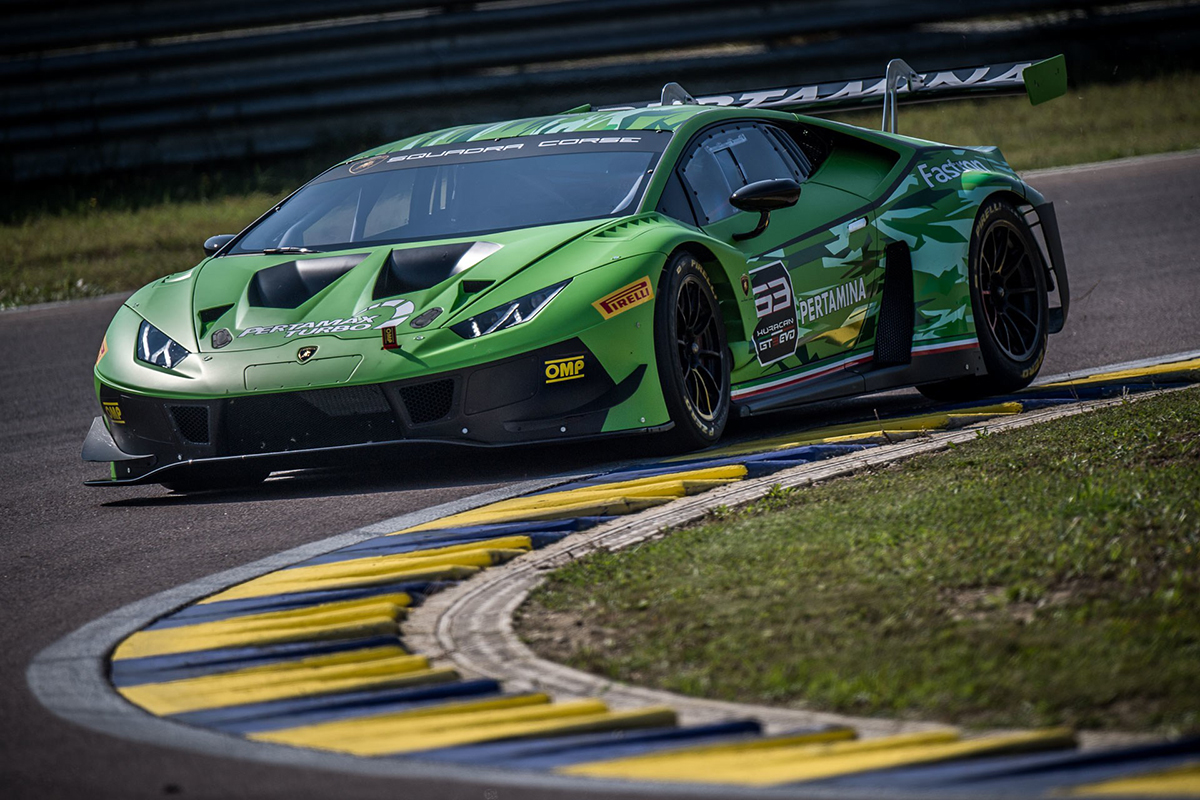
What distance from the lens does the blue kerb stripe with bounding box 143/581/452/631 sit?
4.42 metres

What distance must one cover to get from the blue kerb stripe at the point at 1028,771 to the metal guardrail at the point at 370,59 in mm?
13047

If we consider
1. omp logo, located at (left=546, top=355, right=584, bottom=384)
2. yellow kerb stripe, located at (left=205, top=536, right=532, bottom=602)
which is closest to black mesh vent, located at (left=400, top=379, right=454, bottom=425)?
omp logo, located at (left=546, top=355, right=584, bottom=384)

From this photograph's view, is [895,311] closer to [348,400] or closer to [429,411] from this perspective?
[429,411]

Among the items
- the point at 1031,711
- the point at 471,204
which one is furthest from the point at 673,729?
the point at 471,204

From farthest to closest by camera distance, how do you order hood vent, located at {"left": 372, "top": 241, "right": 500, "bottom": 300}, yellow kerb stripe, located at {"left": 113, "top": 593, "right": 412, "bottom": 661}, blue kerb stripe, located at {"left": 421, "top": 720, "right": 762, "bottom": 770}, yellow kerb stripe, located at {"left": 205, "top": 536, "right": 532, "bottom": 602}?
hood vent, located at {"left": 372, "top": 241, "right": 500, "bottom": 300} → yellow kerb stripe, located at {"left": 205, "top": 536, "right": 532, "bottom": 602} → yellow kerb stripe, located at {"left": 113, "top": 593, "right": 412, "bottom": 661} → blue kerb stripe, located at {"left": 421, "top": 720, "right": 762, "bottom": 770}

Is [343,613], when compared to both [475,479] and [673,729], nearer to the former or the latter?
[673,729]

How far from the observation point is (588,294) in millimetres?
5930

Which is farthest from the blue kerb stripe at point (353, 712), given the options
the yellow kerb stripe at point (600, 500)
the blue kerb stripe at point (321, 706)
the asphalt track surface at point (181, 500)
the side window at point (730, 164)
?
the side window at point (730, 164)

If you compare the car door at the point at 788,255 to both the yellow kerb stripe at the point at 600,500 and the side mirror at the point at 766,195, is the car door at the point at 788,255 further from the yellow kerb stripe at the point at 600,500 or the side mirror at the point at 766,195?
the yellow kerb stripe at the point at 600,500

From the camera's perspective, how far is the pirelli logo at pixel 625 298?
591 cm

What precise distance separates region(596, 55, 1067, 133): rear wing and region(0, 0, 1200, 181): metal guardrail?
7.06m

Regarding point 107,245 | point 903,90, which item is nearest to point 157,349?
point 903,90

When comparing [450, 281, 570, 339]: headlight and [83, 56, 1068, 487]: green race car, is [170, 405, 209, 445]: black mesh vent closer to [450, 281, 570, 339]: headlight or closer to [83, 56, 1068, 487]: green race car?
[83, 56, 1068, 487]: green race car

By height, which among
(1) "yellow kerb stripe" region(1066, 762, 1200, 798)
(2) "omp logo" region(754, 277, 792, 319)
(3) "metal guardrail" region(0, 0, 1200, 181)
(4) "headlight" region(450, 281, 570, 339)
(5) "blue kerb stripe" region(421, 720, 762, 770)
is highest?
(3) "metal guardrail" region(0, 0, 1200, 181)
